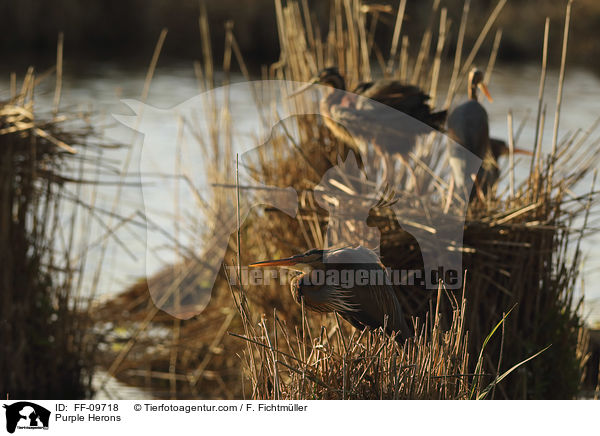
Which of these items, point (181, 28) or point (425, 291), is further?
point (181, 28)

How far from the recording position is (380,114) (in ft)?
6.82

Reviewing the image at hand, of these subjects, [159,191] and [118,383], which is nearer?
[118,383]

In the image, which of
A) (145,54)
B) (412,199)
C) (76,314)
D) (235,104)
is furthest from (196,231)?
(145,54)

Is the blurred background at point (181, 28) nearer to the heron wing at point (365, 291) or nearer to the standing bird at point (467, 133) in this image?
the standing bird at point (467, 133)

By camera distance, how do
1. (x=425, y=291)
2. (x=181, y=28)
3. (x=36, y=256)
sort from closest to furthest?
(x=425, y=291), (x=36, y=256), (x=181, y=28)

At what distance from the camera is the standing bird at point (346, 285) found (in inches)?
54.6

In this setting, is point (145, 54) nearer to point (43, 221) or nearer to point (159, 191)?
point (159, 191)

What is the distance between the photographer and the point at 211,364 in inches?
140

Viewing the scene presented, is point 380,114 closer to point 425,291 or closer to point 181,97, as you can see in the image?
point 425,291

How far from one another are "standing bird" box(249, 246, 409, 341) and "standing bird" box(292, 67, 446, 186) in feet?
2.25

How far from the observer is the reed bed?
1.43 meters

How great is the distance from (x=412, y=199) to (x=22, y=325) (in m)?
1.42

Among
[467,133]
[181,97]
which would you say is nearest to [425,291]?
[467,133]

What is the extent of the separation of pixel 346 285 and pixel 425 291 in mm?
672
